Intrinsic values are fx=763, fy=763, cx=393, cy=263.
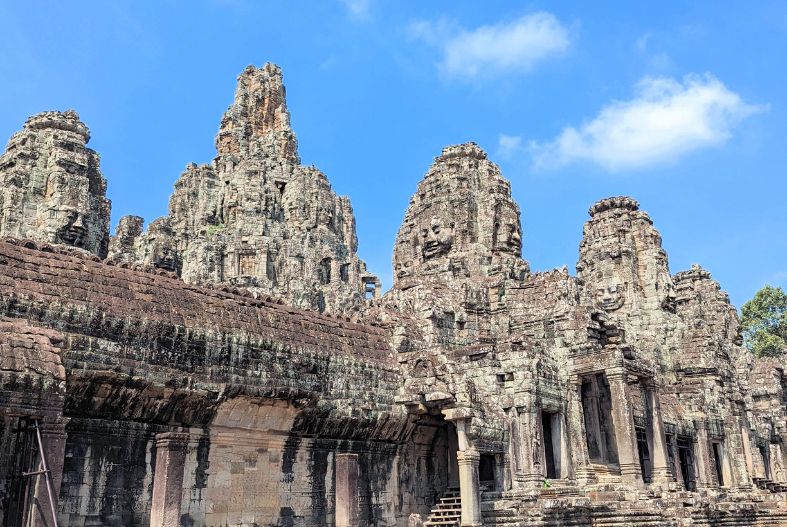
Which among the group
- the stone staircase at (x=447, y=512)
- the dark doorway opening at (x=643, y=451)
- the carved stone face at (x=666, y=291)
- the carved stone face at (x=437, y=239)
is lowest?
the stone staircase at (x=447, y=512)

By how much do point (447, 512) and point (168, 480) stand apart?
783 cm

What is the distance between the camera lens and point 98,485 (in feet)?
43.5

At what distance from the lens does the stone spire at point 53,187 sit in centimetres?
2952

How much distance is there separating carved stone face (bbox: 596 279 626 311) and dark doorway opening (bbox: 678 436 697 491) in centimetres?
775

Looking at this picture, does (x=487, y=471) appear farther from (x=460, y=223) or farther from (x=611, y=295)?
(x=611, y=295)

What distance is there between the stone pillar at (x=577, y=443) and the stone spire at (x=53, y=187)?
773 inches

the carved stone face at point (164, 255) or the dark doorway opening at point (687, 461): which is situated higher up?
the carved stone face at point (164, 255)

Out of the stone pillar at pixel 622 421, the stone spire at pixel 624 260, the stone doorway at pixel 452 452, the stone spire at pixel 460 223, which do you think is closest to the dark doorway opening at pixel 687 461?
the stone spire at pixel 624 260

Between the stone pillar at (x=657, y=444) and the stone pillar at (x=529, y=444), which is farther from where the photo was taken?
the stone pillar at (x=657, y=444)

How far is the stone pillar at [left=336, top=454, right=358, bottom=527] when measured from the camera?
16562 mm

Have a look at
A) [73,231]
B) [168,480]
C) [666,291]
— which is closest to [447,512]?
[168,480]

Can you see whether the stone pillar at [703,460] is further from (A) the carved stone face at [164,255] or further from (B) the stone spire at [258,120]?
(B) the stone spire at [258,120]

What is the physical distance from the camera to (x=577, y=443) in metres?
Answer: 20.8

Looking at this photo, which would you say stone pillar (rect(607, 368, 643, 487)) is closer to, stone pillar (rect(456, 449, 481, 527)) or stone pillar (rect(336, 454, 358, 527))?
stone pillar (rect(456, 449, 481, 527))
